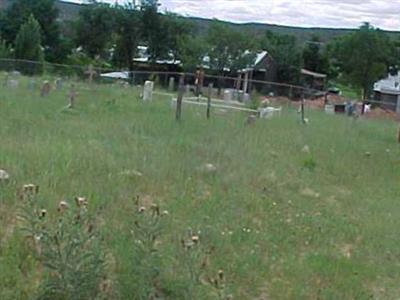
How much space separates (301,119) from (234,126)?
4658 millimetres

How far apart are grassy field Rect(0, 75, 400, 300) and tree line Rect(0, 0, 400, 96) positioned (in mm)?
37067

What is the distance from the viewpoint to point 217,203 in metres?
6.30

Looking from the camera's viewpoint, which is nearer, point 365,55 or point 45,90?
point 45,90

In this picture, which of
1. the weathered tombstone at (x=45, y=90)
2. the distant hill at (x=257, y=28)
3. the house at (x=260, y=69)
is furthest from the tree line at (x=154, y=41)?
the weathered tombstone at (x=45, y=90)

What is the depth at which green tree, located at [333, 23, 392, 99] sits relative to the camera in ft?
158

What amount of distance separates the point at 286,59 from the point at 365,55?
7.62 metres

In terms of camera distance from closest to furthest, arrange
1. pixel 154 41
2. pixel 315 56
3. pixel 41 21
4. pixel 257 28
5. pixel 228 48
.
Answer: pixel 228 48
pixel 41 21
pixel 154 41
pixel 315 56
pixel 257 28

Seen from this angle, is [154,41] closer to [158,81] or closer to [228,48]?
[228,48]

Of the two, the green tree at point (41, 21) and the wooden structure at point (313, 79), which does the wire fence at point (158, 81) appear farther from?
the wooden structure at point (313, 79)

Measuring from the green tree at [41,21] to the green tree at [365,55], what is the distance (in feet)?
71.8

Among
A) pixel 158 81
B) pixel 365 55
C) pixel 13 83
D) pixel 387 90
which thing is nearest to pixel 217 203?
pixel 13 83

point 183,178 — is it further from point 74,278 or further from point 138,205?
point 74,278

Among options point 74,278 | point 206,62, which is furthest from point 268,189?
point 206,62

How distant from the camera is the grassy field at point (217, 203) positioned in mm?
4418
